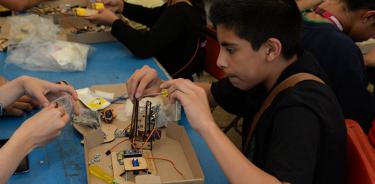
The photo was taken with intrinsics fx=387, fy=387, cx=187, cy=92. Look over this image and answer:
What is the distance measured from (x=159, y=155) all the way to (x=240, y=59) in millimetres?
375

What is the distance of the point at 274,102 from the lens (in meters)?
1.09

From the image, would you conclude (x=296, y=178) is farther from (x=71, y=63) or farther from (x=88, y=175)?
(x=71, y=63)

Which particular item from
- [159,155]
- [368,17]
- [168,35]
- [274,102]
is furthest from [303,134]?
[168,35]

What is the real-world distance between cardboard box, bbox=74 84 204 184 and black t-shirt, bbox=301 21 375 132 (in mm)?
697

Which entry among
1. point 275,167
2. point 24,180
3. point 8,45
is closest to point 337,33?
point 275,167

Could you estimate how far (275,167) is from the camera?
0.92 meters

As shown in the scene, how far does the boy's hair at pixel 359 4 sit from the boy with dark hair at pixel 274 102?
656 mm

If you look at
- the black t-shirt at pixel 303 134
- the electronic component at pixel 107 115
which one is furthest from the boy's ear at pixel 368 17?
the electronic component at pixel 107 115

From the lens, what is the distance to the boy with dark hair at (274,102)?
0.92 m

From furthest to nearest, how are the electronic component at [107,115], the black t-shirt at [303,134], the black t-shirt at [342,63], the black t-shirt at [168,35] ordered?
the black t-shirt at [168,35], the black t-shirt at [342,63], the electronic component at [107,115], the black t-shirt at [303,134]

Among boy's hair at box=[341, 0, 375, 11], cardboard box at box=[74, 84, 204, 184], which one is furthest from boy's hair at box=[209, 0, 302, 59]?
boy's hair at box=[341, 0, 375, 11]

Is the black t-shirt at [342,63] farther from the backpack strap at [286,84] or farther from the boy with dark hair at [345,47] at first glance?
the backpack strap at [286,84]

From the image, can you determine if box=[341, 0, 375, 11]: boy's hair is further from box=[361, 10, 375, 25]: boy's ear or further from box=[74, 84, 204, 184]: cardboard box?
box=[74, 84, 204, 184]: cardboard box

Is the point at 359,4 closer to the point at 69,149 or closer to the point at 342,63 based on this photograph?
the point at 342,63
